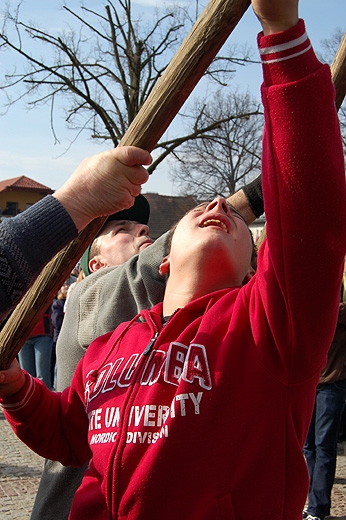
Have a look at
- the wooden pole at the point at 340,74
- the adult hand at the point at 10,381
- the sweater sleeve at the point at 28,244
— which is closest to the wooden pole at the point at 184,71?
the sweater sleeve at the point at 28,244

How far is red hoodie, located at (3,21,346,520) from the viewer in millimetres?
1463

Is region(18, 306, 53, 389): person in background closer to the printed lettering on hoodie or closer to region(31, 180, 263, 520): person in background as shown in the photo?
region(31, 180, 263, 520): person in background

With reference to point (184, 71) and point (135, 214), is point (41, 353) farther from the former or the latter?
point (184, 71)

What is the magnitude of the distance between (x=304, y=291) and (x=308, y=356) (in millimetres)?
184

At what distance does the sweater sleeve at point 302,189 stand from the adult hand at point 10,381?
1.02m

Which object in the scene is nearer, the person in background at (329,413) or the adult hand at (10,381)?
the adult hand at (10,381)

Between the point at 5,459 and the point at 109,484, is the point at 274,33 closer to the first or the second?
the point at 109,484

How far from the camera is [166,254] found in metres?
2.58

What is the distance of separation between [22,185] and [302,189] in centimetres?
5602

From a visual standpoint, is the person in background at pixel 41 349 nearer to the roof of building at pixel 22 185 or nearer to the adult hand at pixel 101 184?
the adult hand at pixel 101 184

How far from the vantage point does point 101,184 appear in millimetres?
1782

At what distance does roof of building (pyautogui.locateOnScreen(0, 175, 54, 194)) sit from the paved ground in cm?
4847

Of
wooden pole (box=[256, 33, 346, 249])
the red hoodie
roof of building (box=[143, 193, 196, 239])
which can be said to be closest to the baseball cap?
wooden pole (box=[256, 33, 346, 249])

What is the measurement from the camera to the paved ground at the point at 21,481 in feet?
17.4
